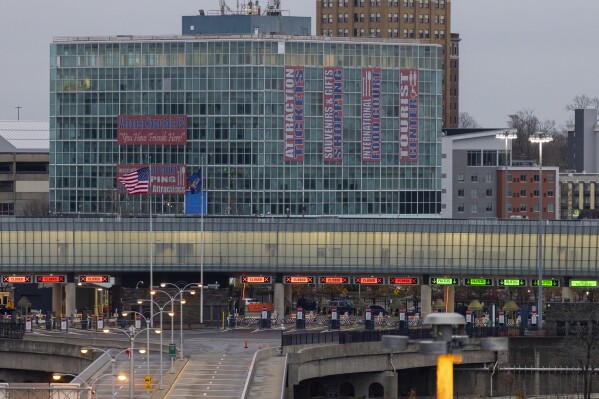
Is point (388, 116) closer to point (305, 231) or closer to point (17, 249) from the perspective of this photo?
point (305, 231)

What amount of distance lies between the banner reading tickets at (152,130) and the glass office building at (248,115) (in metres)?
0.91

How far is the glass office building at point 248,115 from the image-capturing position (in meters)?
194

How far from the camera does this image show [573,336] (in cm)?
12838

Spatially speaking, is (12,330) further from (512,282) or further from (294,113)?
(294,113)

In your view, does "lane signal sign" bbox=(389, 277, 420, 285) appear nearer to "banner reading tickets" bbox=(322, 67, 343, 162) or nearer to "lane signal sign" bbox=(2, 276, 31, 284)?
"lane signal sign" bbox=(2, 276, 31, 284)

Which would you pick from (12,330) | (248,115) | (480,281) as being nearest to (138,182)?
(12,330)

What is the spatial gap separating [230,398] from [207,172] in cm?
11155

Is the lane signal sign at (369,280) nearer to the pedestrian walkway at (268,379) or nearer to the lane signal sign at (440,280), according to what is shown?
the lane signal sign at (440,280)

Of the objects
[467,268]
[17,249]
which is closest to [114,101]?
[17,249]

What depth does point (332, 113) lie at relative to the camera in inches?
7692

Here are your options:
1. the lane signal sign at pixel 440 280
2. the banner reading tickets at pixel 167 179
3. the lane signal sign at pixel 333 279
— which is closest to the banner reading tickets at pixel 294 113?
the banner reading tickets at pixel 167 179

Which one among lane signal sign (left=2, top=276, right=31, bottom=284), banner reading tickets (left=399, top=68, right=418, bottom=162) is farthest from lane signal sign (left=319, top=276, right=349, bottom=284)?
banner reading tickets (left=399, top=68, right=418, bottom=162)

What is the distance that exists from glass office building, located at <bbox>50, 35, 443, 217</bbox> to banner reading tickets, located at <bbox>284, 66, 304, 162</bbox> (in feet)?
0.41

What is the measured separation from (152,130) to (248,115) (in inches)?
481
